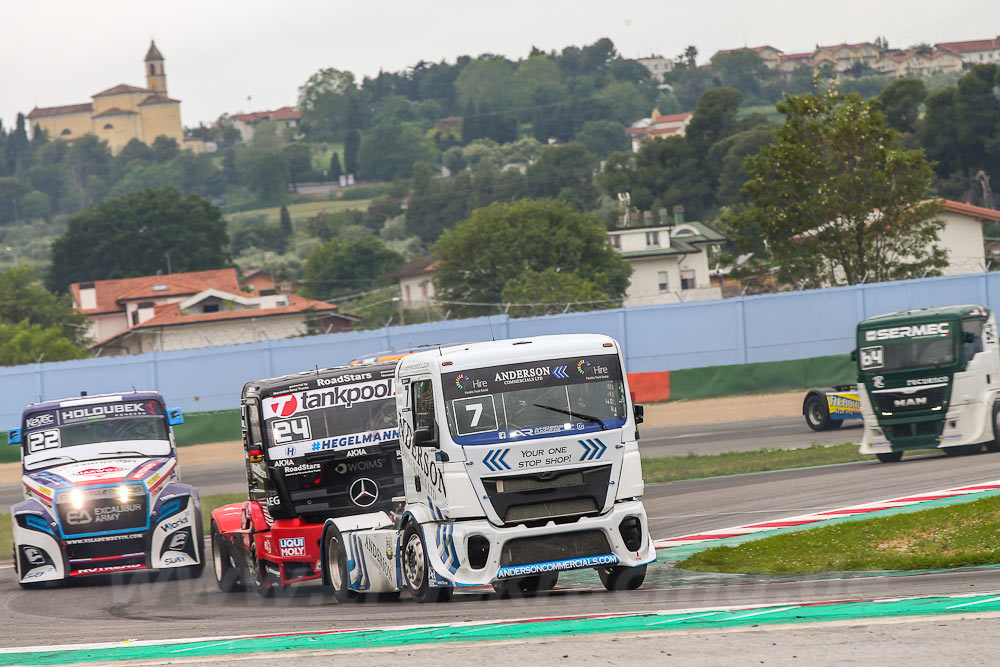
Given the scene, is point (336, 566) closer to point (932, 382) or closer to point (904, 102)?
point (932, 382)

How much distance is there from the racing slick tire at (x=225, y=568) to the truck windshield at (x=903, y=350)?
40.8 feet

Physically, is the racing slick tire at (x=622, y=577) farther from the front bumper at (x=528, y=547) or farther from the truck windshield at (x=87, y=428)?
the truck windshield at (x=87, y=428)

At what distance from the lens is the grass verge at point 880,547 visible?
515 inches

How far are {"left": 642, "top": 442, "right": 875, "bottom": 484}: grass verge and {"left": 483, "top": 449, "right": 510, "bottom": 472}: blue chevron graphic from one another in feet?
42.7

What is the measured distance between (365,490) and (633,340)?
88.6 feet

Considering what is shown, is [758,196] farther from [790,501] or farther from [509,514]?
[509,514]

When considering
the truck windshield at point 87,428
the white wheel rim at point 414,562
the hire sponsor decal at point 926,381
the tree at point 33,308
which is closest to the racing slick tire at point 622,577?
the white wheel rim at point 414,562

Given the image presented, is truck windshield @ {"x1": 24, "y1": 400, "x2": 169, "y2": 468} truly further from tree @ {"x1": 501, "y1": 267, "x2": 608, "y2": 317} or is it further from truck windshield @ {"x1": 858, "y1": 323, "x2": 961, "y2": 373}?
tree @ {"x1": 501, "y1": 267, "x2": 608, "y2": 317}

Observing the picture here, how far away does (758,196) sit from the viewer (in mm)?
47156

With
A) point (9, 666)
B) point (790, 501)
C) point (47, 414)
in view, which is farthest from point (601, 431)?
point (47, 414)

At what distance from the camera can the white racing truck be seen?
12.1 metres

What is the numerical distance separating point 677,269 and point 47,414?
79926mm

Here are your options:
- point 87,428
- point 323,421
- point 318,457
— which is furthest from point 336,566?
point 87,428

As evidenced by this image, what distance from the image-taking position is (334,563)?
14.6 m
